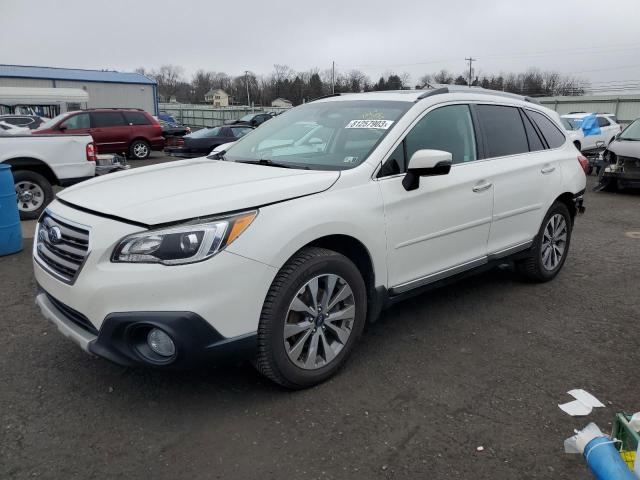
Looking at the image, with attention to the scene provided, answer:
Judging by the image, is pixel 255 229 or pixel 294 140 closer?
pixel 255 229

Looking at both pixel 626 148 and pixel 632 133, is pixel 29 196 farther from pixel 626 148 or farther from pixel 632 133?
pixel 632 133

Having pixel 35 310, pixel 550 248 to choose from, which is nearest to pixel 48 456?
pixel 35 310

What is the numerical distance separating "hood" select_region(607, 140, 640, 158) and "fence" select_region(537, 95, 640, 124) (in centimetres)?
2390

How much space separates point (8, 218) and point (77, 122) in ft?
39.3

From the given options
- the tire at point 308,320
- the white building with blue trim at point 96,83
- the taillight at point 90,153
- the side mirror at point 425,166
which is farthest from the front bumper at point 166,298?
the white building with blue trim at point 96,83

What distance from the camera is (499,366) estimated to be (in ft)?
11.6

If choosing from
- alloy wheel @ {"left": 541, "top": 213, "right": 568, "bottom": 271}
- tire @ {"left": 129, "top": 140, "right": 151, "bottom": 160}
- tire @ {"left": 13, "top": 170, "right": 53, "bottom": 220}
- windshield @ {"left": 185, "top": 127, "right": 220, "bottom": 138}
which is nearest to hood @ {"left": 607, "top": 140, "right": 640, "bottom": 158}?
alloy wheel @ {"left": 541, "top": 213, "right": 568, "bottom": 271}

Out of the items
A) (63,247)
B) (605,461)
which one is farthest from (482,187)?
(63,247)

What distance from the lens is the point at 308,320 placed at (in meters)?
3.07

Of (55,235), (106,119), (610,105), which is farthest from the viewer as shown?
(610,105)

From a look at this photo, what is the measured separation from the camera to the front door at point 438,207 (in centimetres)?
350

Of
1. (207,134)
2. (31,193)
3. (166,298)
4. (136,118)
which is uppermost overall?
(136,118)

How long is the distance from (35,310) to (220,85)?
337ft

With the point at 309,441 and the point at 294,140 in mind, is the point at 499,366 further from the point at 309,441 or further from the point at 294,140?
the point at 294,140
